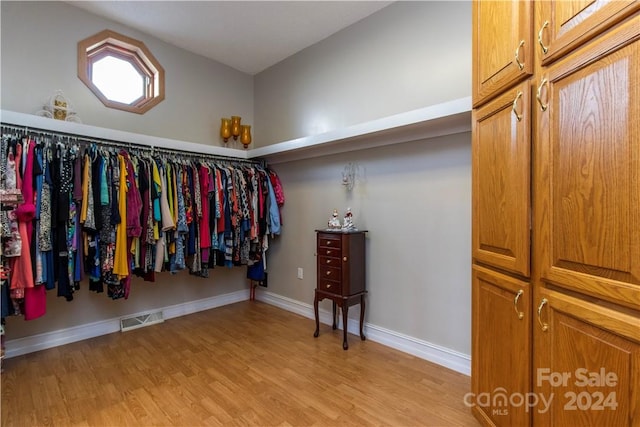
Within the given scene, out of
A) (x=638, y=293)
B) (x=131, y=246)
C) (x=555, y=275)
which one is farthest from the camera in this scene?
(x=131, y=246)

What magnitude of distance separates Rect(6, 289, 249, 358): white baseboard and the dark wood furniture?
1552 millimetres

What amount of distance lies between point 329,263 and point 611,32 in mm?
2202

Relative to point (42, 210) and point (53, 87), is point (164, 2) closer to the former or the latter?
point (53, 87)

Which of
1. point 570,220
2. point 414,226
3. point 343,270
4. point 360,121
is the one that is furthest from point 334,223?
point 570,220

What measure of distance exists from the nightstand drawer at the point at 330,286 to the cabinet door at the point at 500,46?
173cm

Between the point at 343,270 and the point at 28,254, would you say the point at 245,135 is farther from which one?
the point at 28,254

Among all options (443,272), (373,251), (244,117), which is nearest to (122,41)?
(244,117)

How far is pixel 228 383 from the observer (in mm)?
2104

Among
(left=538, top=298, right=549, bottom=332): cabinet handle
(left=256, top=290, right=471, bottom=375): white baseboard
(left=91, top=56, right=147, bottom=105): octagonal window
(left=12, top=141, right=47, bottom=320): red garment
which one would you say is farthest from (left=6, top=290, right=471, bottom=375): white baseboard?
(left=91, top=56, right=147, bottom=105): octagonal window

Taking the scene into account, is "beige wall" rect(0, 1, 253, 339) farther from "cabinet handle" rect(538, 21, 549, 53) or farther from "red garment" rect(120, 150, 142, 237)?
"cabinet handle" rect(538, 21, 549, 53)

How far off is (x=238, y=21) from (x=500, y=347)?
327cm

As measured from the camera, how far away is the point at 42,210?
2158 millimetres

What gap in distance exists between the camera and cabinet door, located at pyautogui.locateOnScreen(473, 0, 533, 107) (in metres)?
1.23

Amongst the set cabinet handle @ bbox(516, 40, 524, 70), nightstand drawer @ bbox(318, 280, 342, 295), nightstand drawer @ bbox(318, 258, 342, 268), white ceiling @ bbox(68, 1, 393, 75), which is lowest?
nightstand drawer @ bbox(318, 280, 342, 295)
